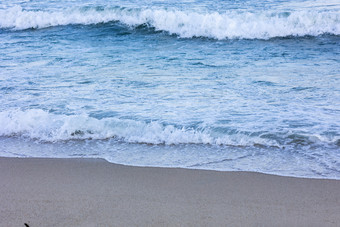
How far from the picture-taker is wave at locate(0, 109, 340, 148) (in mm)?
4254

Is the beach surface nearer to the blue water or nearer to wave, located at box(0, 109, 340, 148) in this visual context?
the blue water

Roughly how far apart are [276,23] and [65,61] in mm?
5583

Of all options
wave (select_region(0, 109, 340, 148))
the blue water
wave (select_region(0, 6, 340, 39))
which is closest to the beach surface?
the blue water

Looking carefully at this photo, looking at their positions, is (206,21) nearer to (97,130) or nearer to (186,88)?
(186,88)

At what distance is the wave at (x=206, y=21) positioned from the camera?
1054 centimetres

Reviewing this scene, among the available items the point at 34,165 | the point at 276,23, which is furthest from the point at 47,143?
the point at 276,23

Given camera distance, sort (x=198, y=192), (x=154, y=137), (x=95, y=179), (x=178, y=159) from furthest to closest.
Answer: (x=154, y=137) < (x=178, y=159) < (x=95, y=179) < (x=198, y=192)

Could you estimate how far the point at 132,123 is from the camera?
483cm

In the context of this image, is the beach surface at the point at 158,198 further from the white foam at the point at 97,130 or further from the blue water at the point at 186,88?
the white foam at the point at 97,130

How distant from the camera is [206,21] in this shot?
37.7ft

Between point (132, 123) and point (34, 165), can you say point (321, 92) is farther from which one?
point (34, 165)

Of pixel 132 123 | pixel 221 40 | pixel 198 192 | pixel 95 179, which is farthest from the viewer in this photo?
pixel 221 40

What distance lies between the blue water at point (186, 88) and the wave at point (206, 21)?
0.13 feet

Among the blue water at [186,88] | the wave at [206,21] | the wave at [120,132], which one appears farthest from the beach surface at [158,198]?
the wave at [206,21]
